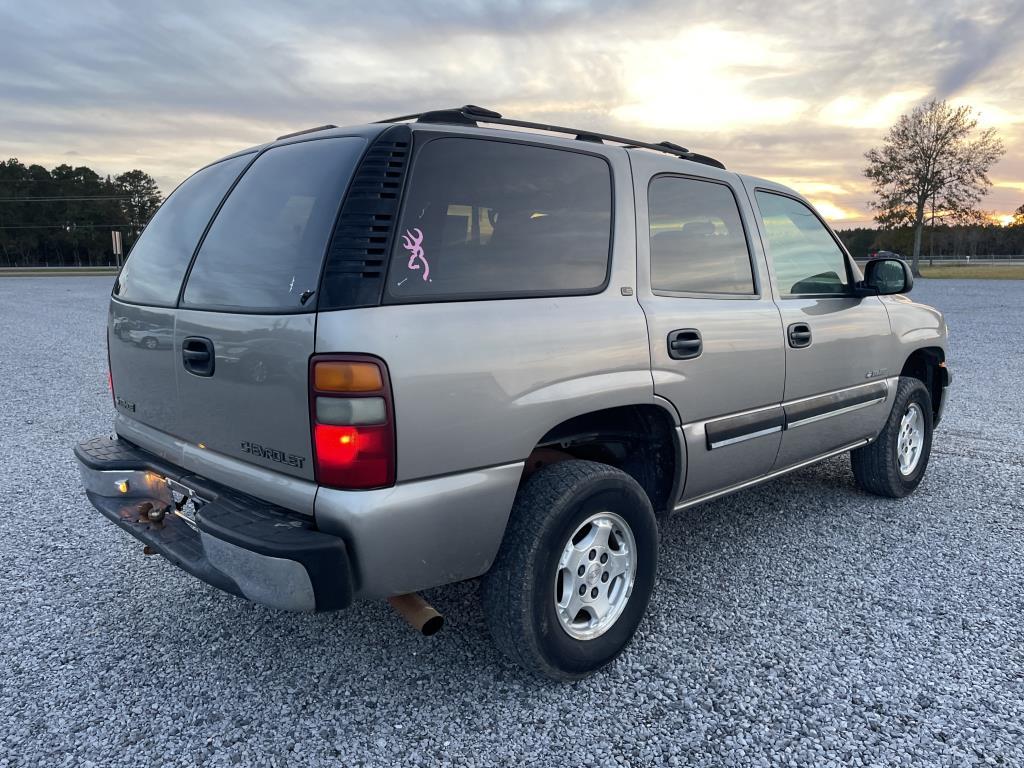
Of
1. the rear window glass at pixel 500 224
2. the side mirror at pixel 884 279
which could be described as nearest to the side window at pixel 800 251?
the side mirror at pixel 884 279

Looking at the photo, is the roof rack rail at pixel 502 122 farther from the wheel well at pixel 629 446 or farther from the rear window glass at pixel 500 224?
the wheel well at pixel 629 446

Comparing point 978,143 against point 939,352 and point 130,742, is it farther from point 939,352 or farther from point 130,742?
point 130,742

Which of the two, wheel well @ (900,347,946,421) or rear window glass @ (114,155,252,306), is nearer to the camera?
rear window glass @ (114,155,252,306)

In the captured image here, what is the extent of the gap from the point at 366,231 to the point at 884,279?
3.10m

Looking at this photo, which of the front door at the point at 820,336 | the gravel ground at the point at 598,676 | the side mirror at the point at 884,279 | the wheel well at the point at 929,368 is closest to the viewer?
the gravel ground at the point at 598,676

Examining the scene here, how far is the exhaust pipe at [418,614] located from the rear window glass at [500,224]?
1006 mm

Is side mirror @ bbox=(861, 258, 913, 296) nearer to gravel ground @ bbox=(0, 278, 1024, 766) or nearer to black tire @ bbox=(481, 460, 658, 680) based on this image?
gravel ground @ bbox=(0, 278, 1024, 766)

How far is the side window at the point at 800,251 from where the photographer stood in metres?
3.74

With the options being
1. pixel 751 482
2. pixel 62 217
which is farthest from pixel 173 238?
pixel 62 217

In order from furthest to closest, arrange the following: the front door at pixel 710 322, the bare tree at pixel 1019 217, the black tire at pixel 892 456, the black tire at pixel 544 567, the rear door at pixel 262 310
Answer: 1. the bare tree at pixel 1019 217
2. the black tire at pixel 892 456
3. the front door at pixel 710 322
4. the black tire at pixel 544 567
5. the rear door at pixel 262 310

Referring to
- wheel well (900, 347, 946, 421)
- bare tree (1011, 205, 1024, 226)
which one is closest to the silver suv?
wheel well (900, 347, 946, 421)

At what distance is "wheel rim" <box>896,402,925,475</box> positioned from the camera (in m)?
4.71

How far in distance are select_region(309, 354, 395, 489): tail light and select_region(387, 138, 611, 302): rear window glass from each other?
0.86 feet

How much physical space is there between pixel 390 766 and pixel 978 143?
49676mm
